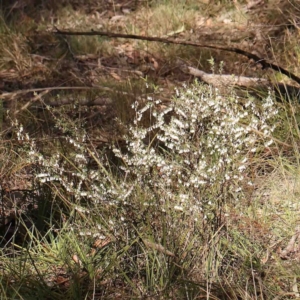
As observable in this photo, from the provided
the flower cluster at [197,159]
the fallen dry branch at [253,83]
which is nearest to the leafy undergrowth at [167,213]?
the flower cluster at [197,159]

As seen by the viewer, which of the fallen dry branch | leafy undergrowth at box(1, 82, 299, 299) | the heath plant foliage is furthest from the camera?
the fallen dry branch

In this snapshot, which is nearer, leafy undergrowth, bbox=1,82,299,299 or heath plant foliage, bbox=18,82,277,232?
leafy undergrowth, bbox=1,82,299,299

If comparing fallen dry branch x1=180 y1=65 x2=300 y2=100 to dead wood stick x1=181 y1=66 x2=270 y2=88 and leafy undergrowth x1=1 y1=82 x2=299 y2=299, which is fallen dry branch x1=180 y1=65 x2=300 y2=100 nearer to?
dead wood stick x1=181 y1=66 x2=270 y2=88

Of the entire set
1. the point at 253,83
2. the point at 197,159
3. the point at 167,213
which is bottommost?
the point at 253,83

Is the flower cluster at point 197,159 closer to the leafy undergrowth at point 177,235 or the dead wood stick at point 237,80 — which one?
the leafy undergrowth at point 177,235

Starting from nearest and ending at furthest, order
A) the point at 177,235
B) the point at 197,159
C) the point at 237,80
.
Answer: the point at 177,235
the point at 197,159
the point at 237,80

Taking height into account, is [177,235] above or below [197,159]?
below

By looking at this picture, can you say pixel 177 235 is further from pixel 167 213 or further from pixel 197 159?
pixel 197 159

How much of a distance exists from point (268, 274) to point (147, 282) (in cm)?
48

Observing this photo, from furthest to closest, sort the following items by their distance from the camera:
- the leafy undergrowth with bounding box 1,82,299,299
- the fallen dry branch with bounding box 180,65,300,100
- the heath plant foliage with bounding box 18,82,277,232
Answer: the fallen dry branch with bounding box 180,65,300,100, the heath plant foliage with bounding box 18,82,277,232, the leafy undergrowth with bounding box 1,82,299,299

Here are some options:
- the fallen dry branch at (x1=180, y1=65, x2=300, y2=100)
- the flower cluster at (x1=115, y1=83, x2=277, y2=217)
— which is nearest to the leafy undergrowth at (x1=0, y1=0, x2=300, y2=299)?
the flower cluster at (x1=115, y1=83, x2=277, y2=217)

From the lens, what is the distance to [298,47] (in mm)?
4426

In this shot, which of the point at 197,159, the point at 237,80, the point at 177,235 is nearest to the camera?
the point at 177,235

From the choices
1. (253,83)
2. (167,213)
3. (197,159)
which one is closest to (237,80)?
(253,83)
